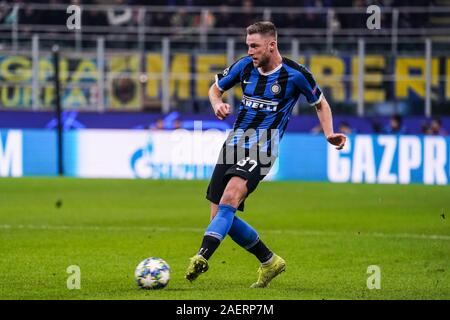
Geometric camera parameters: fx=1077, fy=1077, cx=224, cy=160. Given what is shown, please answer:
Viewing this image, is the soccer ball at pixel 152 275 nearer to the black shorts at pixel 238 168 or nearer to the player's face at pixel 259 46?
the black shorts at pixel 238 168

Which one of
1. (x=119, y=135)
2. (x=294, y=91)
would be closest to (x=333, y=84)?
(x=119, y=135)

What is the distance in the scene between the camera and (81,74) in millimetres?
27297

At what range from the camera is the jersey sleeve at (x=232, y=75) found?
9.67 meters

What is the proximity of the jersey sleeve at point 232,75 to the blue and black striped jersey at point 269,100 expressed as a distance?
13 centimetres

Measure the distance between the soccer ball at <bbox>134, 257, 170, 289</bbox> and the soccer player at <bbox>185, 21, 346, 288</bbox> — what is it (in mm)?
595

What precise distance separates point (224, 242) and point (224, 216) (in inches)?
195

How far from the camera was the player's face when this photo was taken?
363 inches

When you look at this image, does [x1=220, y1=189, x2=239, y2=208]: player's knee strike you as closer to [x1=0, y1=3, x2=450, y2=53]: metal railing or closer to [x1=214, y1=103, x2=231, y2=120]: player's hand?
[x1=214, y1=103, x2=231, y2=120]: player's hand

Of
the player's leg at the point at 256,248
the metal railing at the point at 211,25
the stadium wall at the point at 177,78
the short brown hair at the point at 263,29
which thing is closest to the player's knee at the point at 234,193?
the player's leg at the point at 256,248

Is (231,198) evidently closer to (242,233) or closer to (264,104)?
(242,233)

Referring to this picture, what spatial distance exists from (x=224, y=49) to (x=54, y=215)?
1205 centimetres

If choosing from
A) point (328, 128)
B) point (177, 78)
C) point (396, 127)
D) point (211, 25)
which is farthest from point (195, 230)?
point (211, 25)

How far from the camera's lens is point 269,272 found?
953 cm

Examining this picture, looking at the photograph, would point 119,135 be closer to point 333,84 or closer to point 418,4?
point 333,84
